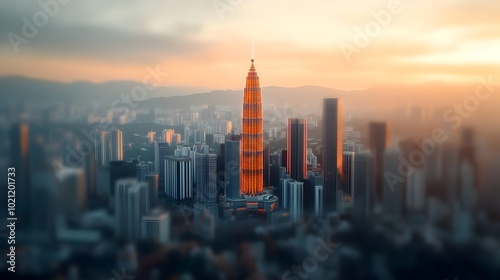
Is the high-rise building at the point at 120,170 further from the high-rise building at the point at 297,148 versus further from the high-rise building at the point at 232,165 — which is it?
the high-rise building at the point at 297,148

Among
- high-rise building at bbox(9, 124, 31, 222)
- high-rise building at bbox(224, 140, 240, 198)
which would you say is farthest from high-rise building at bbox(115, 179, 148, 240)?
high-rise building at bbox(224, 140, 240, 198)

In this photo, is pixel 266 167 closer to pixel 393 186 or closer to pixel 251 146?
pixel 251 146

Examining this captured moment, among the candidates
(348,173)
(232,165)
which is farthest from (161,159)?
(348,173)

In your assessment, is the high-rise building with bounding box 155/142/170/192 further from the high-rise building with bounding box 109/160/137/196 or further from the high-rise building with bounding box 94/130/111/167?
the high-rise building with bounding box 94/130/111/167

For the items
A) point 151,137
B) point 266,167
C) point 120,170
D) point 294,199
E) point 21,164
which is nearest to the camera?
point 21,164

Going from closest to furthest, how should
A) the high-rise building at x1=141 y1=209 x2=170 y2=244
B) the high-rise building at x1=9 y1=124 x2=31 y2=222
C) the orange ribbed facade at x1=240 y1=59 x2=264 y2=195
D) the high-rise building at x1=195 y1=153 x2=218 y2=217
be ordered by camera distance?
the high-rise building at x1=9 y1=124 x2=31 y2=222
the high-rise building at x1=141 y1=209 x2=170 y2=244
the high-rise building at x1=195 y1=153 x2=218 y2=217
the orange ribbed facade at x1=240 y1=59 x2=264 y2=195

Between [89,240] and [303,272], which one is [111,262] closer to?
[89,240]
